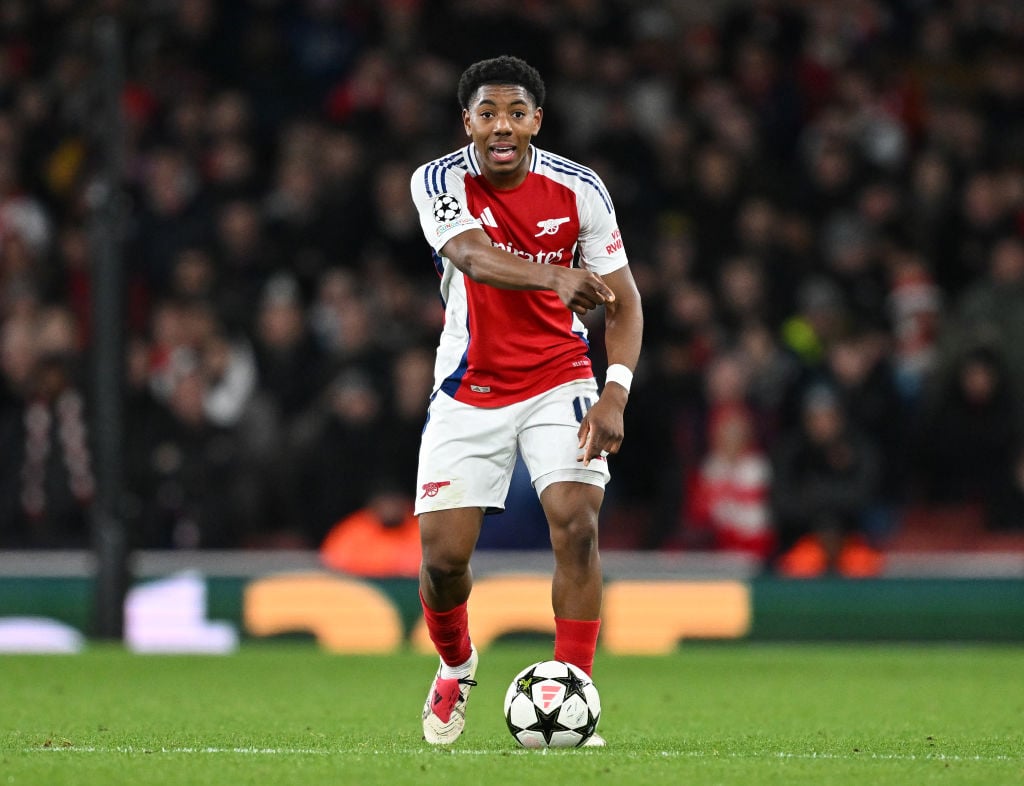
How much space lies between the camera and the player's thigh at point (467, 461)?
618cm

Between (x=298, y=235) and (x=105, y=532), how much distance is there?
3046mm

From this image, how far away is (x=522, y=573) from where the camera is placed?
38.1 feet

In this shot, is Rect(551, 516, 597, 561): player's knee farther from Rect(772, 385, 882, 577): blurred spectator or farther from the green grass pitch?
Rect(772, 385, 882, 577): blurred spectator

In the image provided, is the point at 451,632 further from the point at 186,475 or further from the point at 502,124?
the point at 186,475

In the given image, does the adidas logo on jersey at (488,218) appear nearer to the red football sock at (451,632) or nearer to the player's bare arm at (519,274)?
the player's bare arm at (519,274)

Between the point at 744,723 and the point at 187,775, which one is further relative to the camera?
the point at 744,723

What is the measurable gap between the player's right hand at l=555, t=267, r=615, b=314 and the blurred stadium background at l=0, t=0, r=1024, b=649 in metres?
6.06

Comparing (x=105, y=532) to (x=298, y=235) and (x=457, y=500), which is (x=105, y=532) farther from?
(x=457, y=500)

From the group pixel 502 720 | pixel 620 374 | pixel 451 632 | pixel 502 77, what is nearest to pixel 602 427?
pixel 620 374

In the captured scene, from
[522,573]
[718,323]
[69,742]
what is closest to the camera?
[69,742]

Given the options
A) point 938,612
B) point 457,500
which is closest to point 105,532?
point 938,612

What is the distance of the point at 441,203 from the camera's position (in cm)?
614

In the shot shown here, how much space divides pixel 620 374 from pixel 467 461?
59cm

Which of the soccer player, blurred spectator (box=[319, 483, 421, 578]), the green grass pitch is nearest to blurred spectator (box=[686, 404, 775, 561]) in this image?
the green grass pitch
